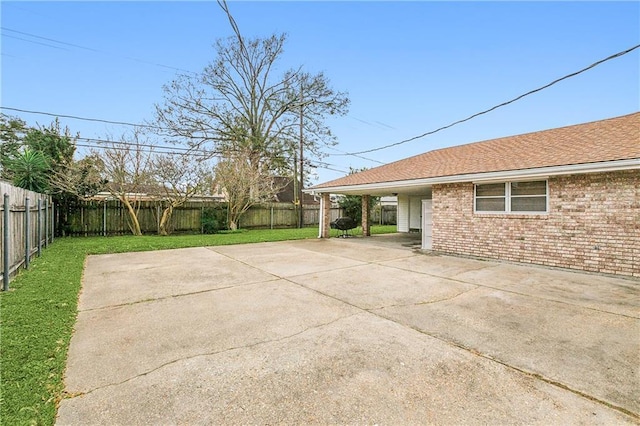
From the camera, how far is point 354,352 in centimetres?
303

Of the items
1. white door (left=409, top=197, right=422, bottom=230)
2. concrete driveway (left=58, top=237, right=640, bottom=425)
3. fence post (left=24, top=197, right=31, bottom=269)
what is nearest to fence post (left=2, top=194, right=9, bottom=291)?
concrete driveway (left=58, top=237, right=640, bottom=425)

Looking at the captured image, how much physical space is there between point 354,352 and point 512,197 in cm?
728

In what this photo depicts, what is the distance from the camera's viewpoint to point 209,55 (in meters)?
21.7

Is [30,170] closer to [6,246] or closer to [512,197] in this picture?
[6,246]

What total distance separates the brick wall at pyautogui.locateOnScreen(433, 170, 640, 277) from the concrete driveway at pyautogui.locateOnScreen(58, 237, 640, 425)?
3.24 feet

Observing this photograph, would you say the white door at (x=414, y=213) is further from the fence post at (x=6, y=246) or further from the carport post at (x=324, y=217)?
the fence post at (x=6, y=246)

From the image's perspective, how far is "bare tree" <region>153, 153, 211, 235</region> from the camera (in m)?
14.2

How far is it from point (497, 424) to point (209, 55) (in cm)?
2492

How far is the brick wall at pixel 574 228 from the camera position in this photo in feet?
21.0

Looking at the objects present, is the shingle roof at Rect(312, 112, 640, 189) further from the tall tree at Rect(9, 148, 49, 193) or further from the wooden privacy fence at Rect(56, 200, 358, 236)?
the tall tree at Rect(9, 148, 49, 193)

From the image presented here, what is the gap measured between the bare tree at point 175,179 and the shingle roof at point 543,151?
768cm

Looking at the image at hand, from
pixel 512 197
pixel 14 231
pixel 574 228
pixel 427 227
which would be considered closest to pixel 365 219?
pixel 427 227

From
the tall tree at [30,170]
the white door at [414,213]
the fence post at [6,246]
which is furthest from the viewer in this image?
the white door at [414,213]

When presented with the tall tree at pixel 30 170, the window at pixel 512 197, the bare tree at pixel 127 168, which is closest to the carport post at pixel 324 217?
the window at pixel 512 197
